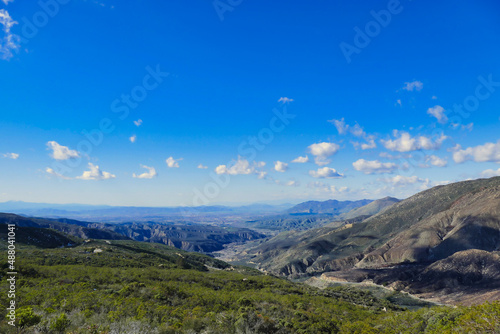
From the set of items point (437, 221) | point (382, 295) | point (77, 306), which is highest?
point (77, 306)

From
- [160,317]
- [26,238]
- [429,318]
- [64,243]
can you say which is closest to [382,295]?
[429,318]

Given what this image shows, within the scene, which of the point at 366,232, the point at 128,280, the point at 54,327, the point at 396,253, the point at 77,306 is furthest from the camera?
the point at 366,232

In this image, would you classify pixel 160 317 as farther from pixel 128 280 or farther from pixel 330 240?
pixel 330 240

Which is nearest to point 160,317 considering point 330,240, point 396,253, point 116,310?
point 116,310

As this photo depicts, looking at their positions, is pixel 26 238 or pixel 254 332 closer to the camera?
pixel 254 332

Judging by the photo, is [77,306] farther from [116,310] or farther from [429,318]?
[429,318]

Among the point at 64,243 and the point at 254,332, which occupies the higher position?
the point at 254,332

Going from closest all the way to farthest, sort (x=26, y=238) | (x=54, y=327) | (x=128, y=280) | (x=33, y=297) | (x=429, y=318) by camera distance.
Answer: (x=54, y=327) → (x=429, y=318) → (x=33, y=297) → (x=128, y=280) → (x=26, y=238)
